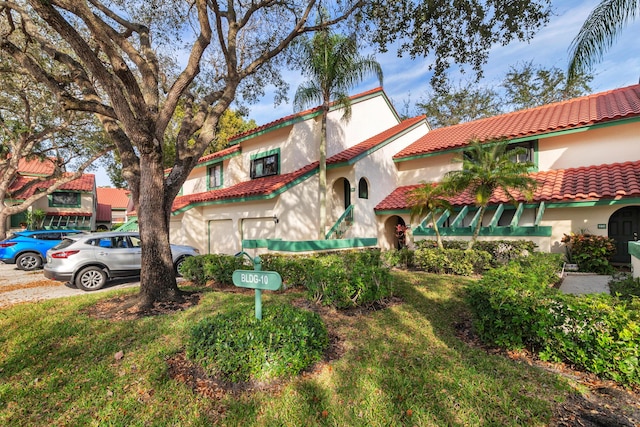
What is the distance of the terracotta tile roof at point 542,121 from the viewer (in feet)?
40.6

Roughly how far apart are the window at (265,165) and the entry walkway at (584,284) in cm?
1216

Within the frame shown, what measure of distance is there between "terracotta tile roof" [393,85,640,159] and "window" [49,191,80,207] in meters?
30.4

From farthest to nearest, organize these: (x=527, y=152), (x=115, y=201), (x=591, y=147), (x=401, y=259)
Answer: (x=115, y=201)
(x=527, y=152)
(x=591, y=147)
(x=401, y=259)

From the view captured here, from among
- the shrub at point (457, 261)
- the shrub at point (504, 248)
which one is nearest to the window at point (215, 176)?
the shrub at point (457, 261)

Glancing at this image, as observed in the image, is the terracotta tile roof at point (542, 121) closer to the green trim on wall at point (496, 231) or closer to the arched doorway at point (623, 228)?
the arched doorway at point (623, 228)

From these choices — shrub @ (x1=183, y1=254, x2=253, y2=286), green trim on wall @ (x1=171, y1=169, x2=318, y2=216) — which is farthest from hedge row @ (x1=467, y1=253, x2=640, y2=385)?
green trim on wall @ (x1=171, y1=169, x2=318, y2=216)

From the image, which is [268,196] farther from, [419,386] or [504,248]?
[419,386]

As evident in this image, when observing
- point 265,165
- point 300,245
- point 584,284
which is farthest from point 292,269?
point 265,165

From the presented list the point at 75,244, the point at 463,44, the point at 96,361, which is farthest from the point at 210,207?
the point at 463,44

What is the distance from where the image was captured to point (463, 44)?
27.1 feet

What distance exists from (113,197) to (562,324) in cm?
5393

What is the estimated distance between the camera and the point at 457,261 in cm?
1027

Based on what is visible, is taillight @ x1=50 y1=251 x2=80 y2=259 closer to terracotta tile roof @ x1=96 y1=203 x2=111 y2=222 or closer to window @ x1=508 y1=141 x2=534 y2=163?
window @ x1=508 y1=141 x2=534 y2=163

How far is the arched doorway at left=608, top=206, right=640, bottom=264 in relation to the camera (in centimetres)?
1100
